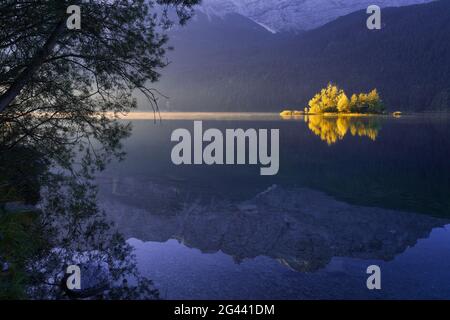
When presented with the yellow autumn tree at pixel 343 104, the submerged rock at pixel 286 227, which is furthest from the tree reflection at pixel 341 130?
the yellow autumn tree at pixel 343 104

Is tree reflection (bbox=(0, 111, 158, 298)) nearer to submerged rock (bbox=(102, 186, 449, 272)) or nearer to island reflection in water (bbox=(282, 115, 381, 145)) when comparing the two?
submerged rock (bbox=(102, 186, 449, 272))

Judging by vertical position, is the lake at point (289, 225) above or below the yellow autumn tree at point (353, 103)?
below

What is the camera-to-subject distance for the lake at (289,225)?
1558 cm

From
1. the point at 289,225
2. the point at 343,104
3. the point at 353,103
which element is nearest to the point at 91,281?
the point at 289,225

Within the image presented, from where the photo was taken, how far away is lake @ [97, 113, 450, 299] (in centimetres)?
1558

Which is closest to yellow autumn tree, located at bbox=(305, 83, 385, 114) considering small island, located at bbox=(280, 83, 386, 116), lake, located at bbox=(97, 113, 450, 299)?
small island, located at bbox=(280, 83, 386, 116)

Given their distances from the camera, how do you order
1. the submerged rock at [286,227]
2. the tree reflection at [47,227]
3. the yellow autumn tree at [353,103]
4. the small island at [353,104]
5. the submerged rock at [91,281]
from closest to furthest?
the tree reflection at [47,227] < the submerged rock at [91,281] < the submerged rock at [286,227] < the yellow autumn tree at [353,103] < the small island at [353,104]

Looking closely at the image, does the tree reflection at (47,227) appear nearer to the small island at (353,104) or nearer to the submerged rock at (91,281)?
the submerged rock at (91,281)

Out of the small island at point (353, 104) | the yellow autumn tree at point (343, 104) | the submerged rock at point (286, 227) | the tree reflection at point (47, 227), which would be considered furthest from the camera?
the small island at point (353, 104)

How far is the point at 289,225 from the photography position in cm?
2438

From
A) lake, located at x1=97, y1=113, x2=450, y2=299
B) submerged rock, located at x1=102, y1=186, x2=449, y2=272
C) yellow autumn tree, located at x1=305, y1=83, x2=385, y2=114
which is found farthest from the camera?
yellow autumn tree, located at x1=305, y1=83, x2=385, y2=114

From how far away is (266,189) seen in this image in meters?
34.9

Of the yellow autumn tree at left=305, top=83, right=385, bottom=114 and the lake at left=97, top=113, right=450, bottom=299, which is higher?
the yellow autumn tree at left=305, top=83, right=385, bottom=114

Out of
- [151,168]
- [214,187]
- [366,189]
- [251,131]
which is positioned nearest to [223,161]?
[151,168]
